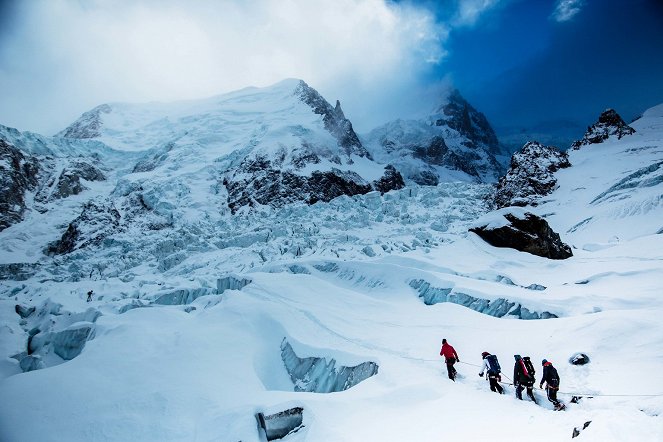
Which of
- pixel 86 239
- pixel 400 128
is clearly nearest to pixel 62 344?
pixel 86 239

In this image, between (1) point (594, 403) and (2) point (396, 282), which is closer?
(1) point (594, 403)

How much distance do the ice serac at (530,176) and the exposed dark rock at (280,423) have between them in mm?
60521

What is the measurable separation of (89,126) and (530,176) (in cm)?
13324

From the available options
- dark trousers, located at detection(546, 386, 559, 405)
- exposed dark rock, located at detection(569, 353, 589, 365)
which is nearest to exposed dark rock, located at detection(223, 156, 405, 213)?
exposed dark rock, located at detection(569, 353, 589, 365)

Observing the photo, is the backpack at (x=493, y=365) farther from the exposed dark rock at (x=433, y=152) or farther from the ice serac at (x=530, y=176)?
the exposed dark rock at (x=433, y=152)

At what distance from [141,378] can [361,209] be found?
4963 centimetres

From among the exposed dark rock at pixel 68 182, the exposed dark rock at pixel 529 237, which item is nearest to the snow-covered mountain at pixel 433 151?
the exposed dark rock at pixel 68 182

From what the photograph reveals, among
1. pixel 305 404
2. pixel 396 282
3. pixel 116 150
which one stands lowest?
pixel 305 404

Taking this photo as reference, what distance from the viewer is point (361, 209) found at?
2446 inches

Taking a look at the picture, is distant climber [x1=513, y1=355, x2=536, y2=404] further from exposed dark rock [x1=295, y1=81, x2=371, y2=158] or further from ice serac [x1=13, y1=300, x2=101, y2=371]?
exposed dark rock [x1=295, y1=81, x2=371, y2=158]

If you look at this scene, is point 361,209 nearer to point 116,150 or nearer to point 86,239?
point 86,239

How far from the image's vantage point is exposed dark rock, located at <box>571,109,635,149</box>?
77.7 meters

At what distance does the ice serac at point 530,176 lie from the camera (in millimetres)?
64062

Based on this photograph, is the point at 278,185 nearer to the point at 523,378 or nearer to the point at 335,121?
the point at 335,121
